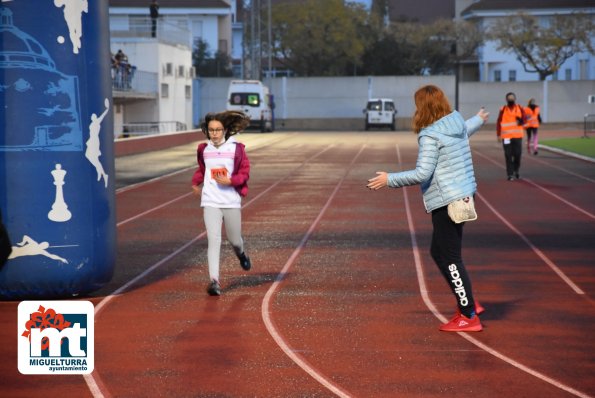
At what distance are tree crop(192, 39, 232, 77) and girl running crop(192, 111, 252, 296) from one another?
247 ft

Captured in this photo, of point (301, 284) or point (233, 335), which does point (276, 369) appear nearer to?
point (233, 335)

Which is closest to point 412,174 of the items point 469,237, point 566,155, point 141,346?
point 141,346

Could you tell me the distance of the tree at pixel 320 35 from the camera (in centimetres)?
8644

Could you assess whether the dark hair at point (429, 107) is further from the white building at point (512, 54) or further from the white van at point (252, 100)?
the white building at point (512, 54)

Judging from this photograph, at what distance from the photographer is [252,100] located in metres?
62.8

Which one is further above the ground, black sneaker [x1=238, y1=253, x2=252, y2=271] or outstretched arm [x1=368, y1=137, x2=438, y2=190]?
outstretched arm [x1=368, y1=137, x2=438, y2=190]

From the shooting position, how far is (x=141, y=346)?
28.7ft

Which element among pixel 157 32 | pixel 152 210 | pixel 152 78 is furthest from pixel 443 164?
pixel 157 32

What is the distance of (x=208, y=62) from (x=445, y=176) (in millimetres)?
78681

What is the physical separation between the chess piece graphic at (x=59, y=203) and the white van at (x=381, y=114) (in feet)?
199

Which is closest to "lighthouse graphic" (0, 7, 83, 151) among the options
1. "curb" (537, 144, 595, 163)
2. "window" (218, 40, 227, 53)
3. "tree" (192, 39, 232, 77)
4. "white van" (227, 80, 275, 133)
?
"curb" (537, 144, 595, 163)

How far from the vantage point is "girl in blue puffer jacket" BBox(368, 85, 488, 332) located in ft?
29.6

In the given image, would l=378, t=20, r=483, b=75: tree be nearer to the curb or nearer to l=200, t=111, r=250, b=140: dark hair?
the curb

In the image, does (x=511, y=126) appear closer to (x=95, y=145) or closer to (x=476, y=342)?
(x=95, y=145)
